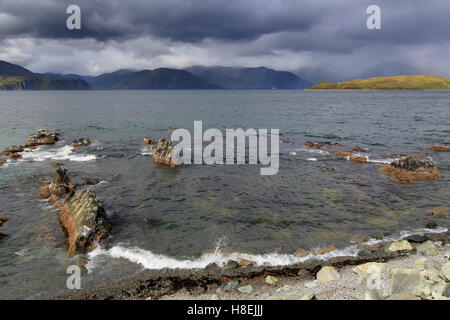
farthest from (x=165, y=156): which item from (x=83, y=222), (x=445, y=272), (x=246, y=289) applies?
(x=445, y=272)

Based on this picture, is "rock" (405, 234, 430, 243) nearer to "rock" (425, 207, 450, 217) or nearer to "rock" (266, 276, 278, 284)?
"rock" (425, 207, 450, 217)

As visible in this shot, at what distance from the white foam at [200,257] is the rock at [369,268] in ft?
7.03

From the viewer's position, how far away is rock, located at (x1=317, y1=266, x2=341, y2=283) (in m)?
14.9

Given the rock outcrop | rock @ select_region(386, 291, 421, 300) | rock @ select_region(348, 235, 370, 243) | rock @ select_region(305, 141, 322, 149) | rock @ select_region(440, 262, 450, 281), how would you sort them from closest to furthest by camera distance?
rock @ select_region(386, 291, 421, 300) → rock @ select_region(440, 262, 450, 281) → rock @ select_region(348, 235, 370, 243) → the rock outcrop → rock @ select_region(305, 141, 322, 149)

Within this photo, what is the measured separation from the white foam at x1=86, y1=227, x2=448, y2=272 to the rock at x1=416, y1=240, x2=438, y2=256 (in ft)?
12.9

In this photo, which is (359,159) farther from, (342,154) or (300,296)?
(300,296)

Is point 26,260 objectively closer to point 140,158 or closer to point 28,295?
point 28,295

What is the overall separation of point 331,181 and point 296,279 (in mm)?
18746

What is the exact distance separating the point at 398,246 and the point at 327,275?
7.10 m

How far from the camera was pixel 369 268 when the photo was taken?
49.5 feet

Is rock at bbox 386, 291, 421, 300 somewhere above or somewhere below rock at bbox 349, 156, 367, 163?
below

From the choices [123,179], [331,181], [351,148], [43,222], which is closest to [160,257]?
[43,222]

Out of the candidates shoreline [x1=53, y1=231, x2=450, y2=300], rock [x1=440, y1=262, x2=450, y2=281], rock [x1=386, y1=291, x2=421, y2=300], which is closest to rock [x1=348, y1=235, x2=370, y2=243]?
shoreline [x1=53, y1=231, x2=450, y2=300]

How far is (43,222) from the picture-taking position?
22172 mm
